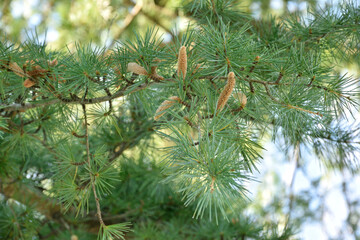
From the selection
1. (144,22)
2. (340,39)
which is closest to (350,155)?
(340,39)

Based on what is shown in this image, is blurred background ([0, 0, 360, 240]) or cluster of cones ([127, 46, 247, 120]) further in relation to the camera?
blurred background ([0, 0, 360, 240])

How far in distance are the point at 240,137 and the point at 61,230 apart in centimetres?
92

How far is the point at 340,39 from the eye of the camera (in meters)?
0.92

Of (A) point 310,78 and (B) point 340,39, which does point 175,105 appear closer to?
(A) point 310,78

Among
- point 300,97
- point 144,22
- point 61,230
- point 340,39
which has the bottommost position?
point 61,230

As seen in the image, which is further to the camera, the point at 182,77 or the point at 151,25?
the point at 151,25

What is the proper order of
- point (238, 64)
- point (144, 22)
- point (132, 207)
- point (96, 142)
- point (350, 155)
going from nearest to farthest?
point (238, 64)
point (350, 155)
point (96, 142)
point (132, 207)
point (144, 22)

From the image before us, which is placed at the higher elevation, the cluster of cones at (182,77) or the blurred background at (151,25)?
the blurred background at (151,25)

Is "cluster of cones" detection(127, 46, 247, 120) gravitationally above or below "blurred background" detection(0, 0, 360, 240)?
below

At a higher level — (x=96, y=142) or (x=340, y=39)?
(x=340, y=39)

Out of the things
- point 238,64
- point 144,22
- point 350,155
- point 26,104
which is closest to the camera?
point 238,64

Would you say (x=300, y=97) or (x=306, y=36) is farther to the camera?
(x=306, y=36)

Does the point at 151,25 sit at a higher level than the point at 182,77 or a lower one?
higher

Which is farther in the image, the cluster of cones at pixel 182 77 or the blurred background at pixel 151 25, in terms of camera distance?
the blurred background at pixel 151 25
